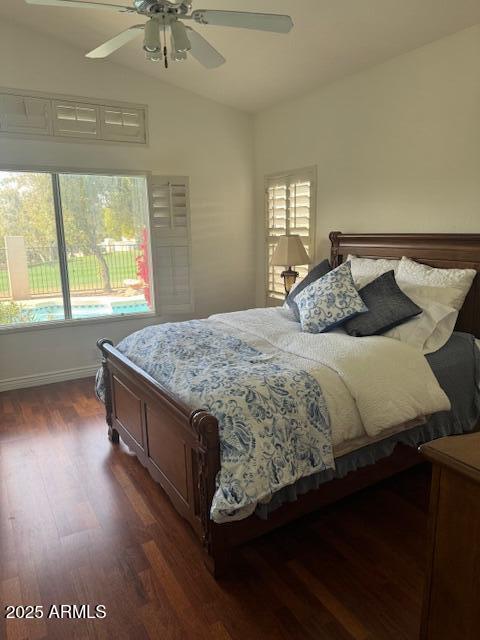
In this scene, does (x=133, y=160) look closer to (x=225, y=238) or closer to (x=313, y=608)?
(x=225, y=238)

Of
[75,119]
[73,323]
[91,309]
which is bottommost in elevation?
[73,323]

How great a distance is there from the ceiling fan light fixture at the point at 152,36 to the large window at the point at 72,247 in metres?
2.45

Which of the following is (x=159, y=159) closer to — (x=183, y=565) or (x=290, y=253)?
(x=290, y=253)

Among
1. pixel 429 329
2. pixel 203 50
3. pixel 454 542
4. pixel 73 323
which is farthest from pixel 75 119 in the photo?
pixel 454 542

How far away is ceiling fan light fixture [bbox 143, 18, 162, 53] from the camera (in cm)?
221

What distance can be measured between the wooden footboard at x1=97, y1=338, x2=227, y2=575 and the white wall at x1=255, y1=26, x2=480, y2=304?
2.41m

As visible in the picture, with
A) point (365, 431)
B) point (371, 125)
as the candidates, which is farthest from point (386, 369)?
point (371, 125)

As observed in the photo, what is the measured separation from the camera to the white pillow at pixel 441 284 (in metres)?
2.90

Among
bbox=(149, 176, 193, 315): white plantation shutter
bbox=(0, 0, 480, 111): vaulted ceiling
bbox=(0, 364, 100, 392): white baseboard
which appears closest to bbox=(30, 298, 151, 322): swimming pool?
bbox=(149, 176, 193, 315): white plantation shutter

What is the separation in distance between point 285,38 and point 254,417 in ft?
9.85

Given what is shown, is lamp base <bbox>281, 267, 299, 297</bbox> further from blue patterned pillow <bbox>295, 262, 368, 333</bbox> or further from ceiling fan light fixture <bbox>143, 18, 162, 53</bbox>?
ceiling fan light fixture <bbox>143, 18, 162, 53</bbox>

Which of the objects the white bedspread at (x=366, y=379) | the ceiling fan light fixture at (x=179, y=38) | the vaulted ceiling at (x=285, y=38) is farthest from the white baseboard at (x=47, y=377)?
the ceiling fan light fixture at (x=179, y=38)

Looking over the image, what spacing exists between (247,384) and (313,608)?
0.95 metres

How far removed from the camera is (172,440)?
2.26 meters
